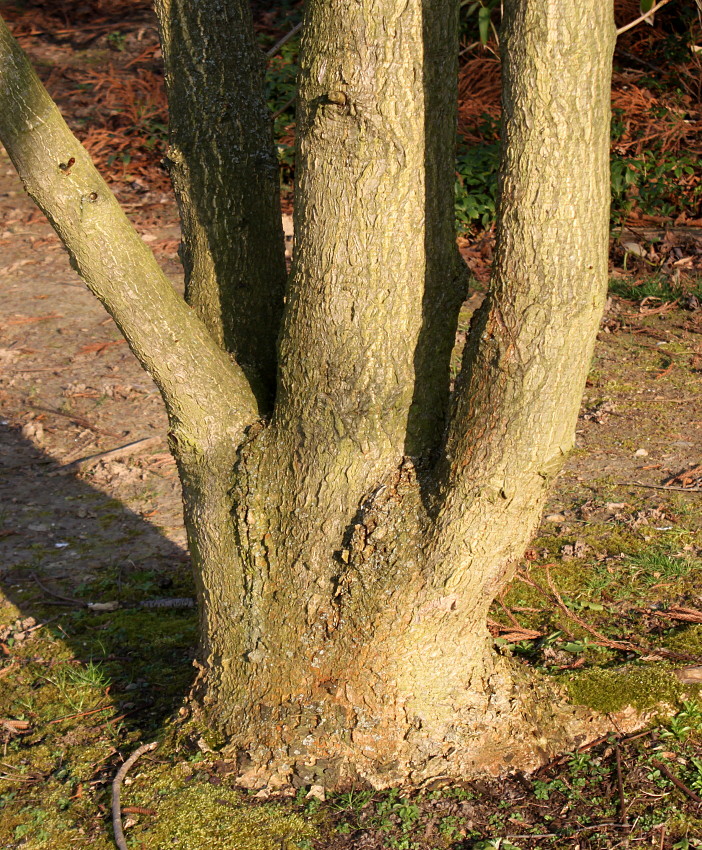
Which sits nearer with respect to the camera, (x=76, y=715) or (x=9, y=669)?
(x=76, y=715)

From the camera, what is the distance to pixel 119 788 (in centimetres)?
251

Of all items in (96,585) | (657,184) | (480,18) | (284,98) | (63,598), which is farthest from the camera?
(284,98)

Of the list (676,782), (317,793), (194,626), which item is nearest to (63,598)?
(194,626)

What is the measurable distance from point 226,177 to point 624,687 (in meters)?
2.03

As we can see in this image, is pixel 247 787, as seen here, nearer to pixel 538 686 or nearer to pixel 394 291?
pixel 538 686

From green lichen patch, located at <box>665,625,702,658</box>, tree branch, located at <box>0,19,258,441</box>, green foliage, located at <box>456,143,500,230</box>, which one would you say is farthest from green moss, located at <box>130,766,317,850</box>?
green foliage, located at <box>456,143,500,230</box>

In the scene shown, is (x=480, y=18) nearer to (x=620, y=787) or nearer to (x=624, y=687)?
(x=624, y=687)

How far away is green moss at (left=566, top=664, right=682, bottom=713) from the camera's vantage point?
8.70 ft

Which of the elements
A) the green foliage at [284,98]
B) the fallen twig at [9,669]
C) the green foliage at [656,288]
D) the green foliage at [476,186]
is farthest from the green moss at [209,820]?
the green foliage at [284,98]

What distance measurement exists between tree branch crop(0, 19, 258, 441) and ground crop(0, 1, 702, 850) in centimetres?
108

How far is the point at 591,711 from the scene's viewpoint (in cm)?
265

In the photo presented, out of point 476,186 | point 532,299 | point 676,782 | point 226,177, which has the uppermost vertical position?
point 226,177

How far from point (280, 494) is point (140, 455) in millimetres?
2464

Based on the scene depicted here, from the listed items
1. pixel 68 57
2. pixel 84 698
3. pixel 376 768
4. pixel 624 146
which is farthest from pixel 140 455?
pixel 68 57
